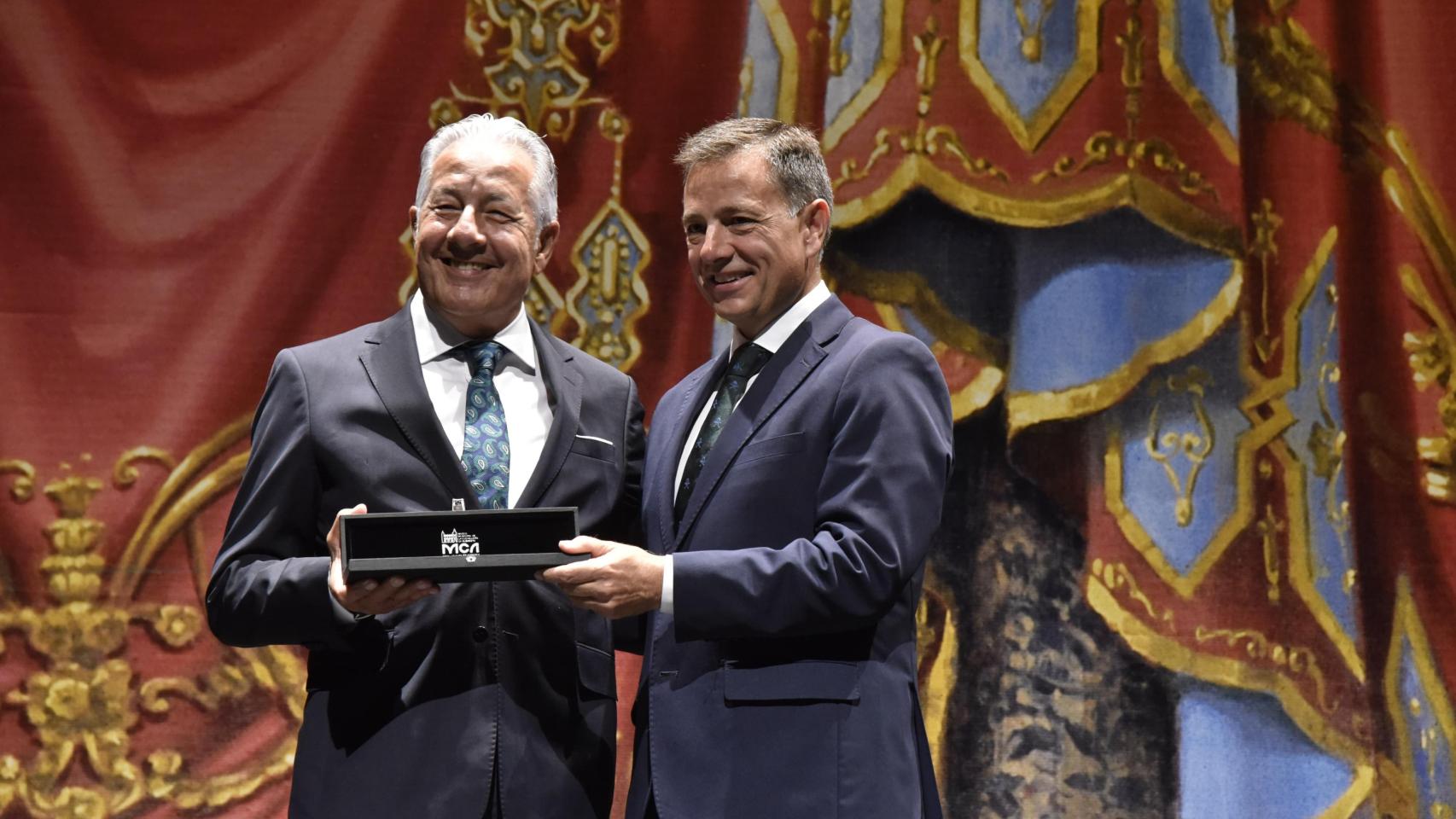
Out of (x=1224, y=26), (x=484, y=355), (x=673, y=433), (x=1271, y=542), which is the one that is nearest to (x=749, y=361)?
(x=673, y=433)

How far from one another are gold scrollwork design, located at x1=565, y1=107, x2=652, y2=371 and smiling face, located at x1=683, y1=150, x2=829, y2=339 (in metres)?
1.16

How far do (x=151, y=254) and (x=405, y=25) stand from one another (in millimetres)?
719

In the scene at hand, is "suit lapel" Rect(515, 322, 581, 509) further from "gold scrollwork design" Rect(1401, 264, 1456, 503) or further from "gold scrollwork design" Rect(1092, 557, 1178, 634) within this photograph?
"gold scrollwork design" Rect(1401, 264, 1456, 503)

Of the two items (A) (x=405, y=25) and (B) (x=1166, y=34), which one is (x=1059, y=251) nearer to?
(B) (x=1166, y=34)

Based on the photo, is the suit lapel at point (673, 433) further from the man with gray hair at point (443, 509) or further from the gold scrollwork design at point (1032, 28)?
the gold scrollwork design at point (1032, 28)

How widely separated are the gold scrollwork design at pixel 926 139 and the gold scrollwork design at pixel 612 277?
1.55 feet

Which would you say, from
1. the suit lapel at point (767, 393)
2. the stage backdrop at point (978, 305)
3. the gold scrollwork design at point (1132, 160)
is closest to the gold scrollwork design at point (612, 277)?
the stage backdrop at point (978, 305)

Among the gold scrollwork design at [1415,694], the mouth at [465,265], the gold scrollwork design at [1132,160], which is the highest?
the gold scrollwork design at [1132,160]

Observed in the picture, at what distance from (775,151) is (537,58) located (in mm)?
1319

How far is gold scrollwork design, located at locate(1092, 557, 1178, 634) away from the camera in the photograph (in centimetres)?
330

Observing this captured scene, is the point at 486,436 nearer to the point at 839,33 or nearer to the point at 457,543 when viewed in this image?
the point at 457,543

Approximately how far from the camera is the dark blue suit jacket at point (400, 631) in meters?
1.94

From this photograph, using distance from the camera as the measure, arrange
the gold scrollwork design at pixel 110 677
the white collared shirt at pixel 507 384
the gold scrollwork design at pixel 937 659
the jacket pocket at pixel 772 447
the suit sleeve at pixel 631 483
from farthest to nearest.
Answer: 1. the gold scrollwork design at pixel 937 659
2. the gold scrollwork design at pixel 110 677
3. the suit sleeve at pixel 631 483
4. the white collared shirt at pixel 507 384
5. the jacket pocket at pixel 772 447

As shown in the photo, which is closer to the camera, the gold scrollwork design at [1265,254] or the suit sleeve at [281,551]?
the suit sleeve at [281,551]
